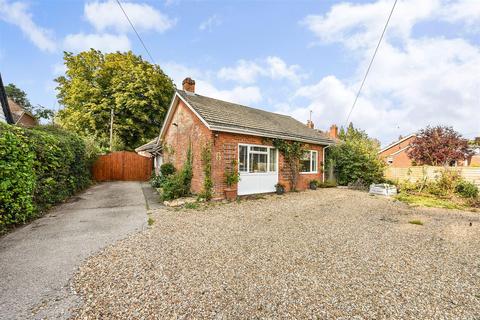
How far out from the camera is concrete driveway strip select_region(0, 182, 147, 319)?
105 inches

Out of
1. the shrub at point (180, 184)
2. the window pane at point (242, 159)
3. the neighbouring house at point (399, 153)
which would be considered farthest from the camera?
the neighbouring house at point (399, 153)

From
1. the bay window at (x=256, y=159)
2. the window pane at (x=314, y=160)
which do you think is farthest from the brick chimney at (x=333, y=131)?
the bay window at (x=256, y=159)

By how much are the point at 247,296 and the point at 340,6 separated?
10.5 m

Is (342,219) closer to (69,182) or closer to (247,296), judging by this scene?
(247,296)

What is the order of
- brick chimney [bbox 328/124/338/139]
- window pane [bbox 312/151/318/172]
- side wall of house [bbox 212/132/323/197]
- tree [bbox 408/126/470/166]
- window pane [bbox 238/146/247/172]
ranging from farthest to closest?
brick chimney [bbox 328/124/338/139] → tree [bbox 408/126/470/166] → window pane [bbox 312/151/318/172] → window pane [bbox 238/146/247/172] → side wall of house [bbox 212/132/323/197]

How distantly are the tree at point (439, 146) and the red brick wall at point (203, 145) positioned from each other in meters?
9.28

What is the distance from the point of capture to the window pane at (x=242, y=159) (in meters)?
10.2

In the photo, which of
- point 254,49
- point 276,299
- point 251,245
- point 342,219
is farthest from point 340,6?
point 276,299

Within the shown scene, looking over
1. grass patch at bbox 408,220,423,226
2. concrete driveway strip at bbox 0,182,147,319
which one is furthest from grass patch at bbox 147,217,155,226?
grass patch at bbox 408,220,423,226

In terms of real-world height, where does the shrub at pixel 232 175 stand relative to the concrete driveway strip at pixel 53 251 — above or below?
above

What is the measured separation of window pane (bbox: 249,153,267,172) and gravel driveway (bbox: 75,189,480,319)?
4500 mm

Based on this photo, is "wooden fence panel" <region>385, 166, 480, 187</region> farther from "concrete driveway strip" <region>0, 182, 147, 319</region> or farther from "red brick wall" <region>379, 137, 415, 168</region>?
"red brick wall" <region>379, 137, 415, 168</region>

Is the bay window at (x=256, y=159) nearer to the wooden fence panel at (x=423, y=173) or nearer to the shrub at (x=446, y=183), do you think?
the shrub at (x=446, y=183)

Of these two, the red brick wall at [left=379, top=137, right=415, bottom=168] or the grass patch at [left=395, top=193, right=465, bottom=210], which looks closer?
the grass patch at [left=395, top=193, right=465, bottom=210]
